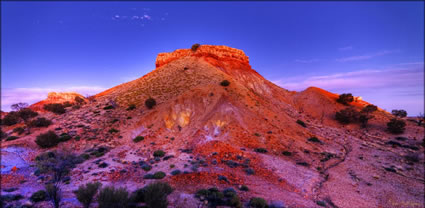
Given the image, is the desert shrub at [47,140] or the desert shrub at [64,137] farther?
the desert shrub at [64,137]

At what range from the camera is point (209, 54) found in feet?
151

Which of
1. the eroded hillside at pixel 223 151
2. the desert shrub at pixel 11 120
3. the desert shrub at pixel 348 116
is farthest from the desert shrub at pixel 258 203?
the desert shrub at pixel 11 120

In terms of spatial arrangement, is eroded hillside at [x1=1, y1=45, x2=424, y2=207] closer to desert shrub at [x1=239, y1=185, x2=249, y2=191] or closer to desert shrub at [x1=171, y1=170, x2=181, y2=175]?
desert shrub at [x1=239, y1=185, x2=249, y2=191]

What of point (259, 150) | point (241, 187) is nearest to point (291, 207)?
point (241, 187)

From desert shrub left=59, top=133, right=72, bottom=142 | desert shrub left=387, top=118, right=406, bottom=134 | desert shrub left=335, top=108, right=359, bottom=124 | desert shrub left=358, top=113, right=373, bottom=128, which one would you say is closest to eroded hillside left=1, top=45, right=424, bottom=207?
desert shrub left=59, top=133, right=72, bottom=142

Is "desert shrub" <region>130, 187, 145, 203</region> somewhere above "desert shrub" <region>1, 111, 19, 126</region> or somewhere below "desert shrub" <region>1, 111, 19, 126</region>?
below

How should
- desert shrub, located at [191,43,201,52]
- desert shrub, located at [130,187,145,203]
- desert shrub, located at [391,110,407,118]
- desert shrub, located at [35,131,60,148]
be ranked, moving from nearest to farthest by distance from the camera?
desert shrub, located at [130,187,145,203]
desert shrub, located at [35,131,60,148]
desert shrub, located at [391,110,407,118]
desert shrub, located at [191,43,201,52]

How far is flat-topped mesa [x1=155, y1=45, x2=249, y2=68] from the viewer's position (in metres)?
46.4

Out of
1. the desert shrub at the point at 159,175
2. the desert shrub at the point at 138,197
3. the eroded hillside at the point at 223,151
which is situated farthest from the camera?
the desert shrub at the point at 159,175

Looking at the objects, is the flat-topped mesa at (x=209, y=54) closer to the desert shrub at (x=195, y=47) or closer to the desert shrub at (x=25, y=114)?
the desert shrub at (x=195, y=47)

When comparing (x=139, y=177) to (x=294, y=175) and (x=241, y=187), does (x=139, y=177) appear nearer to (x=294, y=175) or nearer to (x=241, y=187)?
(x=241, y=187)

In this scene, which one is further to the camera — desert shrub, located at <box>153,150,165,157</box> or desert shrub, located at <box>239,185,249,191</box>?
desert shrub, located at <box>153,150,165,157</box>

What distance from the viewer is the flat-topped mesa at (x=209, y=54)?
152 feet

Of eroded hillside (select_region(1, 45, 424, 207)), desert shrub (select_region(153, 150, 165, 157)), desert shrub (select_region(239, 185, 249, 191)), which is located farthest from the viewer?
desert shrub (select_region(153, 150, 165, 157))
